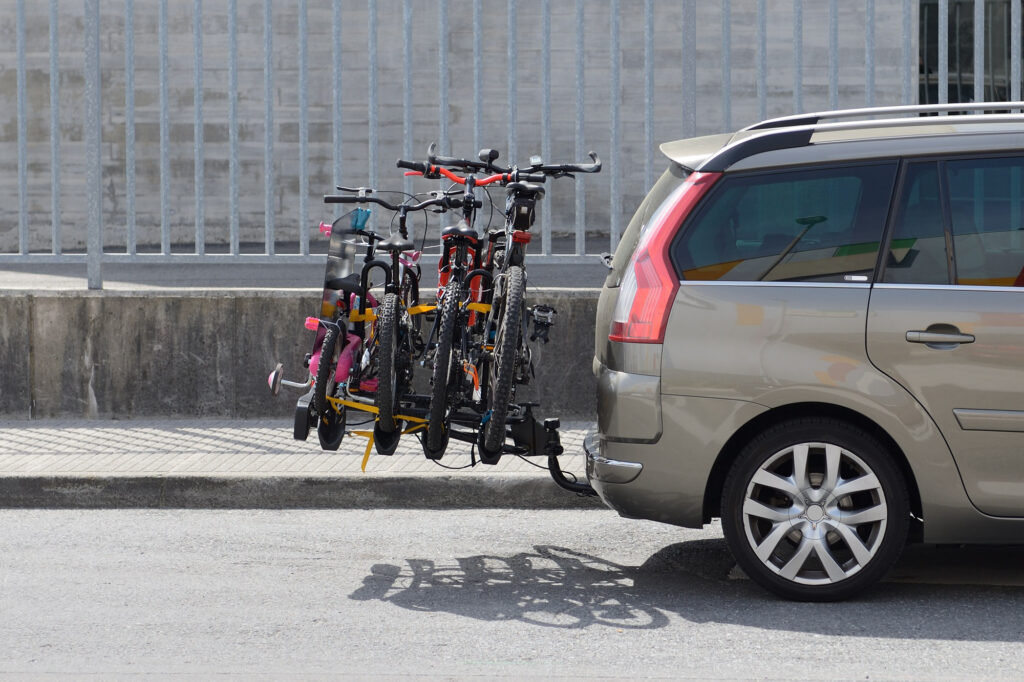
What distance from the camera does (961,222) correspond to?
17.4 ft

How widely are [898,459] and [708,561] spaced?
1.02m

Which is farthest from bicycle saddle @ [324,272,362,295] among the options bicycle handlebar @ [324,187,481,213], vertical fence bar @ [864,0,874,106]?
vertical fence bar @ [864,0,874,106]

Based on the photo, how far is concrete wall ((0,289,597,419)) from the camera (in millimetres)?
8516

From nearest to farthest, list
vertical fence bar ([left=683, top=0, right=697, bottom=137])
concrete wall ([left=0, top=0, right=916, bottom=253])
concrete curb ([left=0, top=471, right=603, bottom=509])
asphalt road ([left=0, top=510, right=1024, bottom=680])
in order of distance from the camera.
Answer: asphalt road ([left=0, top=510, right=1024, bottom=680])
concrete curb ([left=0, top=471, right=603, bottom=509])
vertical fence bar ([left=683, top=0, right=697, bottom=137])
concrete wall ([left=0, top=0, right=916, bottom=253])

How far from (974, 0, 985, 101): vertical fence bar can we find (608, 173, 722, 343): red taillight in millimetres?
3810

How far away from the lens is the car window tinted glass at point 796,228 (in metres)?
5.36

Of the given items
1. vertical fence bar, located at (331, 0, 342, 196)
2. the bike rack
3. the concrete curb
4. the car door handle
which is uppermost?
vertical fence bar, located at (331, 0, 342, 196)

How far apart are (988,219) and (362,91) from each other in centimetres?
923

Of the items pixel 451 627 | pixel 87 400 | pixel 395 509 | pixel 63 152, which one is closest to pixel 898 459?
pixel 451 627

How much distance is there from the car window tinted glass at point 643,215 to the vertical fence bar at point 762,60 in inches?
108

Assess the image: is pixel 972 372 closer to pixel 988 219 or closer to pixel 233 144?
pixel 988 219

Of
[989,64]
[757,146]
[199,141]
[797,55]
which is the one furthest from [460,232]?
[989,64]

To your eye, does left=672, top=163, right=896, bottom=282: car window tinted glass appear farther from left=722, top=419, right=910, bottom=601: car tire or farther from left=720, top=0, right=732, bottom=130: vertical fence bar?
left=720, top=0, right=732, bottom=130: vertical fence bar

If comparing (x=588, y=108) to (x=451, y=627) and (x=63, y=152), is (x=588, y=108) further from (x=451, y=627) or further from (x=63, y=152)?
(x=451, y=627)
